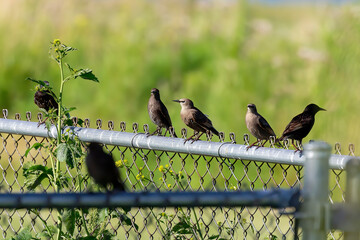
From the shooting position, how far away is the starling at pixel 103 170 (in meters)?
3.36

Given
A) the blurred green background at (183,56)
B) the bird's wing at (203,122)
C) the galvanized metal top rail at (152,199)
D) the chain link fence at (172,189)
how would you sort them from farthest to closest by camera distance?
1. the blurred green background at (183,56)
2. the bird's wing at (203,122)
3. the chain link fence at (172,189)
4. the galvanized metal top rail at (152,199)

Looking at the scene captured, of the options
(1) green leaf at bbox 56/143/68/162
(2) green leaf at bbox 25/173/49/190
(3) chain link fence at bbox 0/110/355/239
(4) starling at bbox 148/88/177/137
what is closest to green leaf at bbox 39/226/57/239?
(3) chain link fence at bbox 0/110/355/239

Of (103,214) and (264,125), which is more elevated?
(264,125)

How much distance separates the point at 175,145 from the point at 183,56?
754 cm

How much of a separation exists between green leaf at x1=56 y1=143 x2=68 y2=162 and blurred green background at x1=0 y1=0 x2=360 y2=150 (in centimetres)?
543

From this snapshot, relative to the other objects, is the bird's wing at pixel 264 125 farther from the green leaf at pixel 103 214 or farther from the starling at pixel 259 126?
the green leaf at pixel 103 214

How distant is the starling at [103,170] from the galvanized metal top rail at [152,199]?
1.07 meters

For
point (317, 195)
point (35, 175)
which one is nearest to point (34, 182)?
point (35, 175)

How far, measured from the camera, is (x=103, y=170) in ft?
11.0

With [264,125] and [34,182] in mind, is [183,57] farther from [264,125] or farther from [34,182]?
[34,182]

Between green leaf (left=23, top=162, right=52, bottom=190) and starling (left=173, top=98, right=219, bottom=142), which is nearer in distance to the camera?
green leaf (left=23, top=162, right=52, bottom=190)

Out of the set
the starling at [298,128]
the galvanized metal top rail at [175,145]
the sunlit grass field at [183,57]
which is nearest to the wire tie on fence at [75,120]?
the galvanized metal top rail at [175,145]

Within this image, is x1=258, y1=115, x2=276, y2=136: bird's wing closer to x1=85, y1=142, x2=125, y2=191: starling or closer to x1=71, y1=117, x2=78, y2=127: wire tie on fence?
x1=71, y1=117, x2=78, y2=127: wire tie on fence

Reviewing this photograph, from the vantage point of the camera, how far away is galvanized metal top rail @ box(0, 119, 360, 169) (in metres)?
→ 3.30
